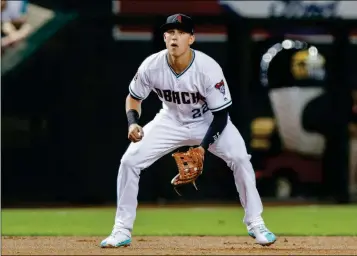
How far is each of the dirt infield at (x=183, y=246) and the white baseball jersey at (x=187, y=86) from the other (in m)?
1.00

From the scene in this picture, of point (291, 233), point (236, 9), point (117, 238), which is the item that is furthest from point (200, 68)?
point (236, 9)

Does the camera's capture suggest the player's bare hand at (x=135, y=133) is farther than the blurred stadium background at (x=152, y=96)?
No

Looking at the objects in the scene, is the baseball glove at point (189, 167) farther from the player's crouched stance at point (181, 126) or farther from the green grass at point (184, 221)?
the green grass at point (184, 221)

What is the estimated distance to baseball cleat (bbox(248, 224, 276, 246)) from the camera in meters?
7.50

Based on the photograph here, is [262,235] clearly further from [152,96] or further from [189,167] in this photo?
[152,96]

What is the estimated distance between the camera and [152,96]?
13258 millimetres

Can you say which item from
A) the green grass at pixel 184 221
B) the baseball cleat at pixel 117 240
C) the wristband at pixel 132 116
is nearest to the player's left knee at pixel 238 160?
the wristband at pixel 132 116

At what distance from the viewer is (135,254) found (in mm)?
6887

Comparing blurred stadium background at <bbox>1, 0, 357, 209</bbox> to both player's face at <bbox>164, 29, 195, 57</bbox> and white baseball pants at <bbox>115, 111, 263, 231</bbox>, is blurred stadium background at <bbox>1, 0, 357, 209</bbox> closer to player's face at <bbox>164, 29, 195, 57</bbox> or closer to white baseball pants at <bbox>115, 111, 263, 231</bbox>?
white baseball pants at <bbox>115, 111, 263, 231</bbox>

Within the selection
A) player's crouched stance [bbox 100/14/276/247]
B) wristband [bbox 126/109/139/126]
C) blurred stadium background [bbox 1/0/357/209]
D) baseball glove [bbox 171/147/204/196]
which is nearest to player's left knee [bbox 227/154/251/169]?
player's crouched stance [bbox 100/14/276/247]

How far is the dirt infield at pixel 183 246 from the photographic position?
7.14 m

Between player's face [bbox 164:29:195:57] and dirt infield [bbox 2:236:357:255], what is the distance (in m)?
1.44

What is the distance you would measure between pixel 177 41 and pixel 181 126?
2.22ft

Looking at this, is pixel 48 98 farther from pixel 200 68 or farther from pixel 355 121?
pixel 200 68
